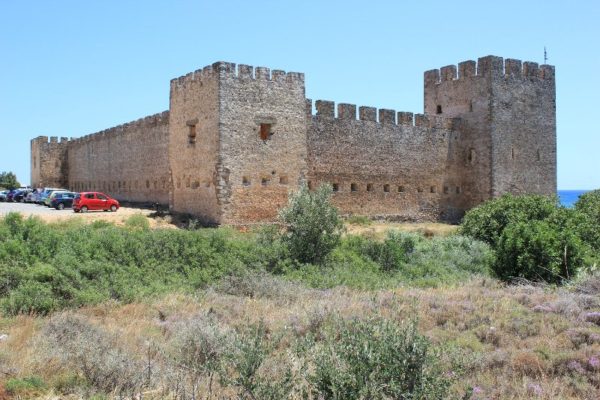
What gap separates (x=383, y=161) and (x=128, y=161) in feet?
44.9

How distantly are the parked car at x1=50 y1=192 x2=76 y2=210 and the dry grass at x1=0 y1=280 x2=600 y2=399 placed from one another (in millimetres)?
20995

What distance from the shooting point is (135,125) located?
30.9 m

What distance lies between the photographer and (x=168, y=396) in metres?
5.79

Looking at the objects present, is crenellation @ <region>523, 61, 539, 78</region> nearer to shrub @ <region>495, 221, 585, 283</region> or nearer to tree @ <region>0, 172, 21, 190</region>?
shrub @ <region>495, 221, 585, 283</region>

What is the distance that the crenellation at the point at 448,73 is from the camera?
28703 millimetres

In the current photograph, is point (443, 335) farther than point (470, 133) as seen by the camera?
No

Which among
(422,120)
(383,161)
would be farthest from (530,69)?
(383,161)

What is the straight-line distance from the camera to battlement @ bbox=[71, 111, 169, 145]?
92.1ft

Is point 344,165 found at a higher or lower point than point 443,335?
higher

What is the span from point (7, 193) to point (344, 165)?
2621 cm

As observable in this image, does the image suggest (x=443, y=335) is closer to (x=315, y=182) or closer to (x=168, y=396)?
(x=168, y=396)

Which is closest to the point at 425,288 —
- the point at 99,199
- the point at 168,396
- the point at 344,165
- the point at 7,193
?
the point at 168,396

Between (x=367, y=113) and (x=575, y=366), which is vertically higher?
(x=367, y=113)

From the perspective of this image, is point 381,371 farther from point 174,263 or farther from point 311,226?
point 311,226
